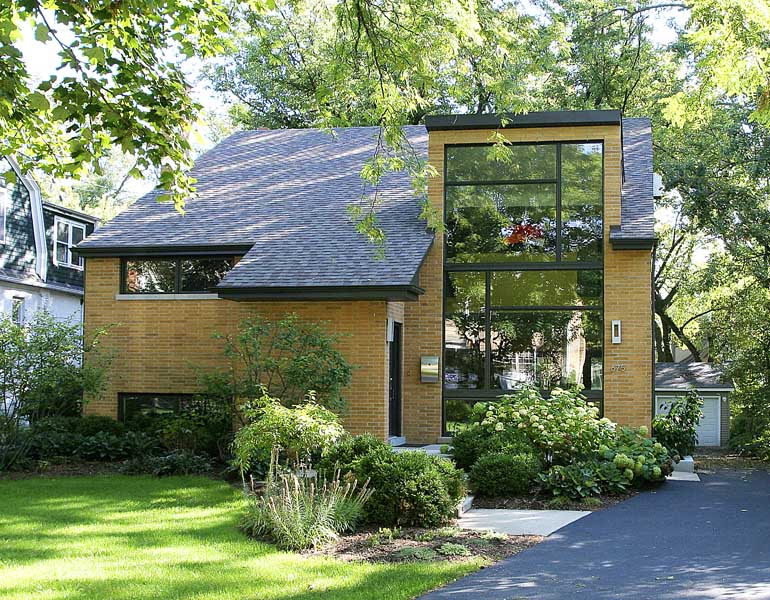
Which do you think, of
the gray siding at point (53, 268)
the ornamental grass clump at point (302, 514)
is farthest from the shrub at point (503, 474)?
the gray siding at point (53, 268)

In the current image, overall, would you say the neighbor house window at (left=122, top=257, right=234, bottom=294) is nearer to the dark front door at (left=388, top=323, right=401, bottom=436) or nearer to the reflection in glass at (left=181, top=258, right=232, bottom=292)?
the reflection in glass at (left=181, top=258, right=232, bottom=292)

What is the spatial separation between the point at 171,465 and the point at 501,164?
7.98m

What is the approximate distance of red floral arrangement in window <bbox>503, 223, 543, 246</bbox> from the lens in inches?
642

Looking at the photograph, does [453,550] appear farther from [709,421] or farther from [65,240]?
[709,421]

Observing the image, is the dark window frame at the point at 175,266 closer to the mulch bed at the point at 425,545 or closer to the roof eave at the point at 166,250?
the roof eave at the point at 166,250

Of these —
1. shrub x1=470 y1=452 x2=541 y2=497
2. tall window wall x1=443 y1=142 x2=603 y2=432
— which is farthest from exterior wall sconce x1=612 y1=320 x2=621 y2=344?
shrub x1=470 y1=452 x2=541 y2=497

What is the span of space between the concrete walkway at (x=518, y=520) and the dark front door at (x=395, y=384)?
4.68 m

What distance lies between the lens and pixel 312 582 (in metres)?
7.55

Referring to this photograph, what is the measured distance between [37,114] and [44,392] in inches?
239

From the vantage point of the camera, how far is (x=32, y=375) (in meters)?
14.1

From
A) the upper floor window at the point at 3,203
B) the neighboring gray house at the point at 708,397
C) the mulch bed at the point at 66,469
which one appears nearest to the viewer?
the mulch bed at the point at 66,469

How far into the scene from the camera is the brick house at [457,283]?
15773 mm

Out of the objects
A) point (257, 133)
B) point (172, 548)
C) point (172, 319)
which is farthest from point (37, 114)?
point (257, 133)

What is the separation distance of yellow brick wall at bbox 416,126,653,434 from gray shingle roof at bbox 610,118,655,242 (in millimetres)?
389
